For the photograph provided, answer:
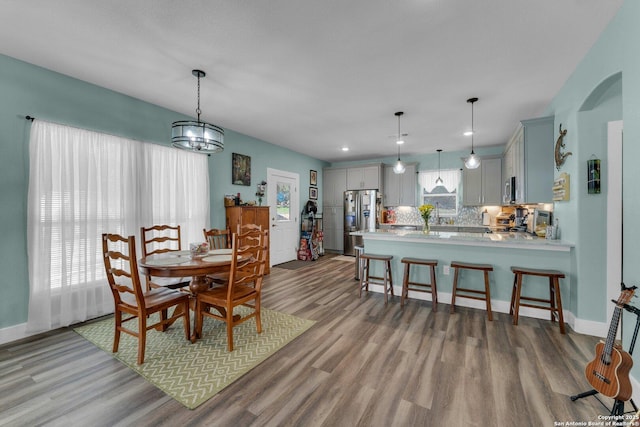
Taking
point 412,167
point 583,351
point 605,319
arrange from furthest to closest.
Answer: point 412,167, point 605,319, point 583,351

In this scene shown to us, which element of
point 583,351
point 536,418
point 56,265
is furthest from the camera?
point 56,265

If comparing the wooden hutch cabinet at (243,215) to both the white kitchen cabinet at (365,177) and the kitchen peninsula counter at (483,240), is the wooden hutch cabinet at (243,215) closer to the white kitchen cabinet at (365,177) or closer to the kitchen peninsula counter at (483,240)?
the kitchen peninsula counter at (483,240)

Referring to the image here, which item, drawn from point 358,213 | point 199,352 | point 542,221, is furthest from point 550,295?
point 358,213

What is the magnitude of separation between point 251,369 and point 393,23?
2.90 metres

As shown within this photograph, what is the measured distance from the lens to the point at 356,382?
77.2 inches

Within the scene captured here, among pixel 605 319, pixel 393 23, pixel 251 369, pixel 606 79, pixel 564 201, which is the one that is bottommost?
pixel 251 369

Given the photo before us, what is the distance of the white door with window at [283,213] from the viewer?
19.2 ft

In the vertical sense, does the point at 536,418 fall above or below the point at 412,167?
below

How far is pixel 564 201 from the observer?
2.97m

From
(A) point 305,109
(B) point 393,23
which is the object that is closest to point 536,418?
(B) point 393,23

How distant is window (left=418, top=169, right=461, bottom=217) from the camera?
21.4 feet

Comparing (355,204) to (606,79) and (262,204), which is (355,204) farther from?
(606,79)

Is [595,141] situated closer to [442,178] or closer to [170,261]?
[442,178]

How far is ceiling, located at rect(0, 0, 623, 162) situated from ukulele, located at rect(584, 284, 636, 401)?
2.01 m
